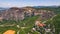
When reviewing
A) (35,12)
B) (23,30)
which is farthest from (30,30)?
(35,12)

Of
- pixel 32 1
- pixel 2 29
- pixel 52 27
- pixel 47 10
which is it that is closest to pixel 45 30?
pixel 52 27

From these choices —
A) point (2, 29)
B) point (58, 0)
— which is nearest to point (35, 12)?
point (58, 0)

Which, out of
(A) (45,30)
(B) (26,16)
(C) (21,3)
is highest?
(C) (21,3)

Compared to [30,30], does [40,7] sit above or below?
above

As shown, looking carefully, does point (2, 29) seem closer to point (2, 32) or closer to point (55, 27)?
point (2, 32)

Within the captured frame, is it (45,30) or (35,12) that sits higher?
(35,12)

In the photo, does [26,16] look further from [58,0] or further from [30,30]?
[58,0]
